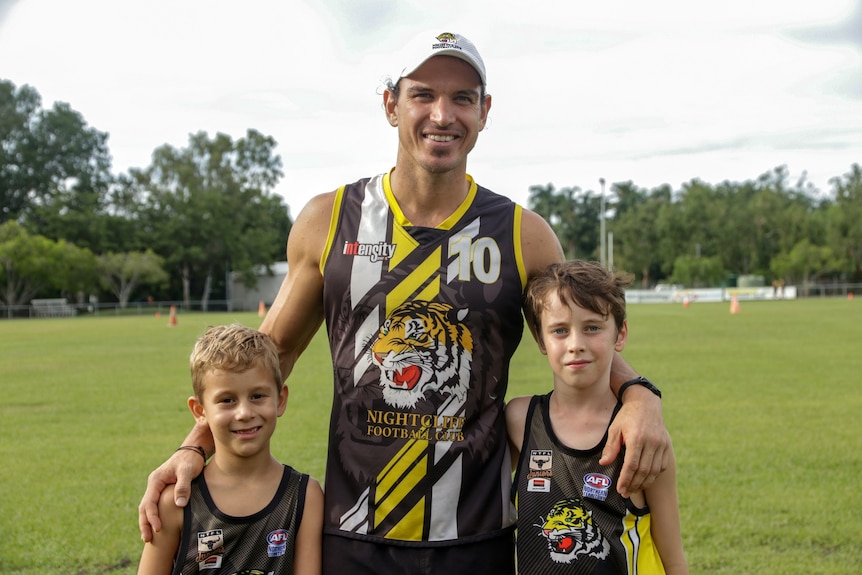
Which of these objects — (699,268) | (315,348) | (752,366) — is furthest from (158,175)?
(752,366)

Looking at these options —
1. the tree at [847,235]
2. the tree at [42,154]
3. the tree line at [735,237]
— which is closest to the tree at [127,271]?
the tree at [42,154]

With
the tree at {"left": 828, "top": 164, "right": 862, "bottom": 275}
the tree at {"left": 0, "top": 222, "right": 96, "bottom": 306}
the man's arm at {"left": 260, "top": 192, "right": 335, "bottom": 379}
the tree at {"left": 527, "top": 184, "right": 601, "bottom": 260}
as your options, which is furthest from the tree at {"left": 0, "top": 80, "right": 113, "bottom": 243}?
the man's arm at {"left": 260, "top": 192, "right": 335, "bottom": 379}

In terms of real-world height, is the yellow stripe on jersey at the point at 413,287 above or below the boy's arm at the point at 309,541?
above

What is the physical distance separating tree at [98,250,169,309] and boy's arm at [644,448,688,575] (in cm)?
5735

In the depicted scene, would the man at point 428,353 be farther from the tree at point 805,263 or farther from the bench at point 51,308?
the tree at point 805,263

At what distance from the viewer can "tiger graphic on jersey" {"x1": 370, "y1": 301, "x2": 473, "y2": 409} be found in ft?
8.46

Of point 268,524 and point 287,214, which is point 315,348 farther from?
point 287,214

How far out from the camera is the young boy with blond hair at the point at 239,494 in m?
2.51

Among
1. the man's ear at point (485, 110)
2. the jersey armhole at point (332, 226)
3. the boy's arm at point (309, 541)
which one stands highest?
the man's ear at point (485, 110)

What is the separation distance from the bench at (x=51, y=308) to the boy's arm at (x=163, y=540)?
5391 cm

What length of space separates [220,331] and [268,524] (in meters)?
0.65

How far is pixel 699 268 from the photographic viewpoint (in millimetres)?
69688

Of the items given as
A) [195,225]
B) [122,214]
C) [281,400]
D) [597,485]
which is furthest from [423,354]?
[122,214]

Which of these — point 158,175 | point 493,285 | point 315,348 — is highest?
point 158,175
